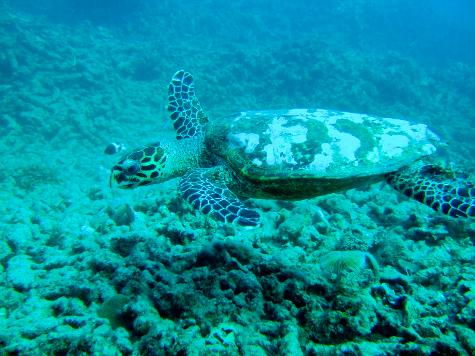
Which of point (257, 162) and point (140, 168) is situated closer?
point (257, 162)

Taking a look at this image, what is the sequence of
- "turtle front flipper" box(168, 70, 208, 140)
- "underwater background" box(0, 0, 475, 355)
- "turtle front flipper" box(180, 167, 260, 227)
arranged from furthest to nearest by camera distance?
"turtle front flipper" box(168, 70, 208, 140) < "turtle front flipper" box(180, 167, 260, 227) < "underwater background" box(0, 0, 475, 355)

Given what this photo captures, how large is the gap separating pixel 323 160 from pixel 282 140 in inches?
21.9

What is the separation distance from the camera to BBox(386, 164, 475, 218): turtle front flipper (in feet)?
11.3

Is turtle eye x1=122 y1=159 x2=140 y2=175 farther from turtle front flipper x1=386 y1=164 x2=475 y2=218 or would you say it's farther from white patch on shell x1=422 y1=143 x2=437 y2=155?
white patch on shell x1=422 y1=143 x2=437 y2=155

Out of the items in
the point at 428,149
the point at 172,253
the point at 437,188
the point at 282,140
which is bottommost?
the point at 172,253

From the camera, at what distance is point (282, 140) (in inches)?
150

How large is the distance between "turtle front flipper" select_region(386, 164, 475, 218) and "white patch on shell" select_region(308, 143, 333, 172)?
86cm

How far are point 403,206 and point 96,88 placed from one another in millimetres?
12965

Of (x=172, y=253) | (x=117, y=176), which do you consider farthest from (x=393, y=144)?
(x=117, y=176)

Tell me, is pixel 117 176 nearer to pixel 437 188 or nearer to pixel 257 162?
pixel 257 162

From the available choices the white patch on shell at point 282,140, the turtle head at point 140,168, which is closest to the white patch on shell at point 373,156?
the white patch on shell at point 282,140

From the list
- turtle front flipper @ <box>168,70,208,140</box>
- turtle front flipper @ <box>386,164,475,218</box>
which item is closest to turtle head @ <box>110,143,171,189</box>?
turtle front flipper @ <box>168,70,208,140</box>

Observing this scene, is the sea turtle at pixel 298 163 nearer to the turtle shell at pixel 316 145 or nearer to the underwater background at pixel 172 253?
the turtle shell at pixel 316 145

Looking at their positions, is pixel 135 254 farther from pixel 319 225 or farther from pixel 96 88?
pixel 96 88
